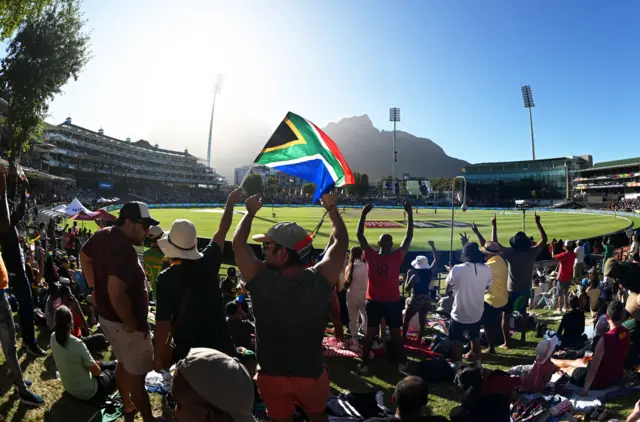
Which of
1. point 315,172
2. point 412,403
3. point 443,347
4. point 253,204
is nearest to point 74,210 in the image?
point 315,172

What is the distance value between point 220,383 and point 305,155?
13.5ft

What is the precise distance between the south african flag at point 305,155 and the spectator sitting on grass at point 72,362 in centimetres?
281

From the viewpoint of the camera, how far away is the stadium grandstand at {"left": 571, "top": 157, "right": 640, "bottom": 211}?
8969cm

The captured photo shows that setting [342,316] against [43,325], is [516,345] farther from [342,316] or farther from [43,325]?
[43,325]

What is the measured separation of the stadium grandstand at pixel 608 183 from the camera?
294 feet

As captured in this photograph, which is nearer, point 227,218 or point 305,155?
point 227,218

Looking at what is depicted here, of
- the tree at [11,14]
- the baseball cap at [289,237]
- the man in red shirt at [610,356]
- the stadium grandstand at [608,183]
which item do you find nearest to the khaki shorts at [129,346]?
the baseball cap at [289,237]

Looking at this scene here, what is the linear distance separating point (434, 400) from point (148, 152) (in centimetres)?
12703

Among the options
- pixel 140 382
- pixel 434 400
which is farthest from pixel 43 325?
pixel 434 400

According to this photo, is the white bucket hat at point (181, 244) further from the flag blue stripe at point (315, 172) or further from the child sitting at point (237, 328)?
the child sitting at point (237, 328)

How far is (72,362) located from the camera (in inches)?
171

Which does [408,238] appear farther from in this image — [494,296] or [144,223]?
[144,223]

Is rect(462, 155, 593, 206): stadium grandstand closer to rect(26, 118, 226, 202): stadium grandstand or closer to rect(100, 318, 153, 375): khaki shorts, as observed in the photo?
rect(26, 118, 226, 202): stadium grandstand

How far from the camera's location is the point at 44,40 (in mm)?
Result: 17953
